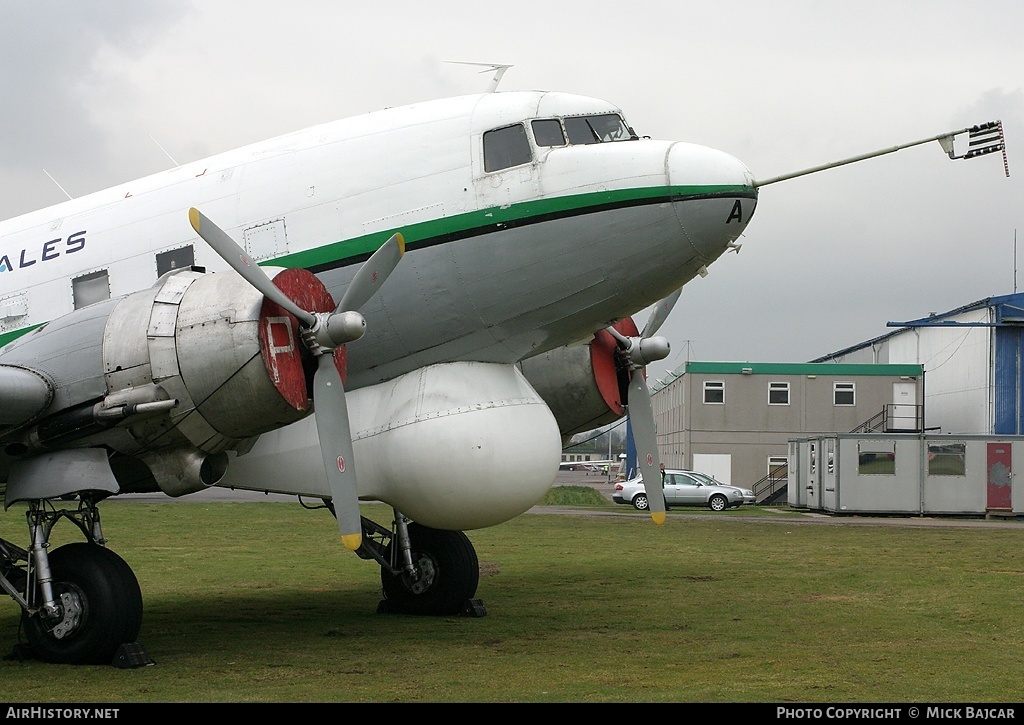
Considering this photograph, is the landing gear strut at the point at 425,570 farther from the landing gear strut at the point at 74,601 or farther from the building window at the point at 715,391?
the building window at the point at 715,391

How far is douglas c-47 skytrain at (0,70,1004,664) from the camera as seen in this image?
34.3 feet

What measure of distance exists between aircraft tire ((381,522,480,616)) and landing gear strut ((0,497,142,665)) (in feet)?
14.6

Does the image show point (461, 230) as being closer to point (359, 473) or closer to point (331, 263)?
point (331, 263)

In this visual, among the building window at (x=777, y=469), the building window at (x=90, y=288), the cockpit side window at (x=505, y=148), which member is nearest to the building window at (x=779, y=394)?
the building window at (x=777, y=469)

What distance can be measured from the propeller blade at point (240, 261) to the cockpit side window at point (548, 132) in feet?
11.0

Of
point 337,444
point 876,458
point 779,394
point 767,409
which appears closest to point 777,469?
point 767,409

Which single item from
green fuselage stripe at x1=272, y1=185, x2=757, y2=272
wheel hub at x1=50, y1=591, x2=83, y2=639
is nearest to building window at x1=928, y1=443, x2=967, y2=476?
green fuselage stripe at x1=272, y1=185, x2=757, y2=272

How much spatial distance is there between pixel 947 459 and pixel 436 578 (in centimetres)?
2612

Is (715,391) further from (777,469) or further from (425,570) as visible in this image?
(425,570)

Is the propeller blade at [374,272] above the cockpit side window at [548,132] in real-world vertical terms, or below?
below

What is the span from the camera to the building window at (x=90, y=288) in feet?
43.1

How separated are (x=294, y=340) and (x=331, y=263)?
1.73 meters

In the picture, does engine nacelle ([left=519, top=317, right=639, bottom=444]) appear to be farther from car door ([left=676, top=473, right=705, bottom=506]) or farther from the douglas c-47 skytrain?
car door ([left=676, top=473, right=705, bottom=506])

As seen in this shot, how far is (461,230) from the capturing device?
38.7 ft
